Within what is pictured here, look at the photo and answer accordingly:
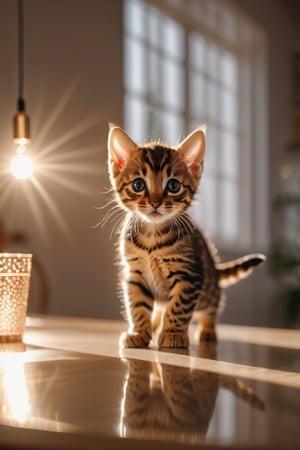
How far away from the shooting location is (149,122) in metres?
3.88

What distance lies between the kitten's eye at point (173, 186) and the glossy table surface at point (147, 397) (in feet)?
0.74

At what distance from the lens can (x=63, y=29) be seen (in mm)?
2930

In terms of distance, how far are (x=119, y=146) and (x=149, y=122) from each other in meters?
3.05

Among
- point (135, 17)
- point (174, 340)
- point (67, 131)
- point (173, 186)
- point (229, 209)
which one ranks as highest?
point (135, 17)

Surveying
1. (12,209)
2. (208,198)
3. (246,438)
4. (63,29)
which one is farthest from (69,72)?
(246,438)

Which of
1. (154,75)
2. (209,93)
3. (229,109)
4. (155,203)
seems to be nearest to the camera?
(155,203)

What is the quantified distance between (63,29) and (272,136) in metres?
2.60

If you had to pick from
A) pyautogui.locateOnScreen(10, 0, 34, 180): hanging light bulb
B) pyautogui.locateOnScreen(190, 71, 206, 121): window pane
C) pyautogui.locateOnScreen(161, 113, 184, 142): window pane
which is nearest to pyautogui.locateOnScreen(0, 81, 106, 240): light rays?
pyautogui.locateOnScreen(161, 113, 184, 142): window pane

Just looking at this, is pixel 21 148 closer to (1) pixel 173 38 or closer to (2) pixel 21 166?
(2) pixel 21 166

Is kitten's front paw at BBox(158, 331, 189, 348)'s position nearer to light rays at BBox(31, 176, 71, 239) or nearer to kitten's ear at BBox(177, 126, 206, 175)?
kitten's ear at BBox(177, 126, 206, 175)

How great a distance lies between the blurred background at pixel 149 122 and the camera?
2770mm

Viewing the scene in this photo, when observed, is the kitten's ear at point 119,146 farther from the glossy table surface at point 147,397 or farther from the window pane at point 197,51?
the window pane at point 197,51

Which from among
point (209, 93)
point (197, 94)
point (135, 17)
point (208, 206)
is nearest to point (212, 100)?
point (209, 93)

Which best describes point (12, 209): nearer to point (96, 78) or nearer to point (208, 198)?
point (96, 78)
